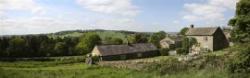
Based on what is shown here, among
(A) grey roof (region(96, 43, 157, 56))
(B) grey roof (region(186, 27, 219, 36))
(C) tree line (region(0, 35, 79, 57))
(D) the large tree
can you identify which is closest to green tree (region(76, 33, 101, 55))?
(C) tree line (region(0, 35, 79, 57))

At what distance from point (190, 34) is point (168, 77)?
4254cm

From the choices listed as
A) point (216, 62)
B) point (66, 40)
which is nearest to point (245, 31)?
point (216, 62)

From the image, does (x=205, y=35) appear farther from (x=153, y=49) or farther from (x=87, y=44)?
(x=87, y=44)

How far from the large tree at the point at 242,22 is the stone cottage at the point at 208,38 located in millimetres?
32983

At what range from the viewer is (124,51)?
6612 cm

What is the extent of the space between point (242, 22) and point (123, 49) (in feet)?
122

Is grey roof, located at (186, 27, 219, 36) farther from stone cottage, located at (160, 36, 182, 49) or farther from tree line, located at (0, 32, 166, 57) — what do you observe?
stone cottage, located at (160, 36, 182, 49)

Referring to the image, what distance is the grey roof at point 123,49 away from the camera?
6224 centimetres

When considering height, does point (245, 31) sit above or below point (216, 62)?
above

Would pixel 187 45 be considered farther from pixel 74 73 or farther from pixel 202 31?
pixel 74 73

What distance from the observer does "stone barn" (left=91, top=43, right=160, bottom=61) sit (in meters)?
61.8

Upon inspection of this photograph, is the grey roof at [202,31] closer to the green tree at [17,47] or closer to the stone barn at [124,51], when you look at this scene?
the stone barn at [124,51]

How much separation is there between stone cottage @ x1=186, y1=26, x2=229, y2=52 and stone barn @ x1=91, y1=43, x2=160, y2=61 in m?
9.83

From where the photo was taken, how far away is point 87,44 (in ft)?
291
